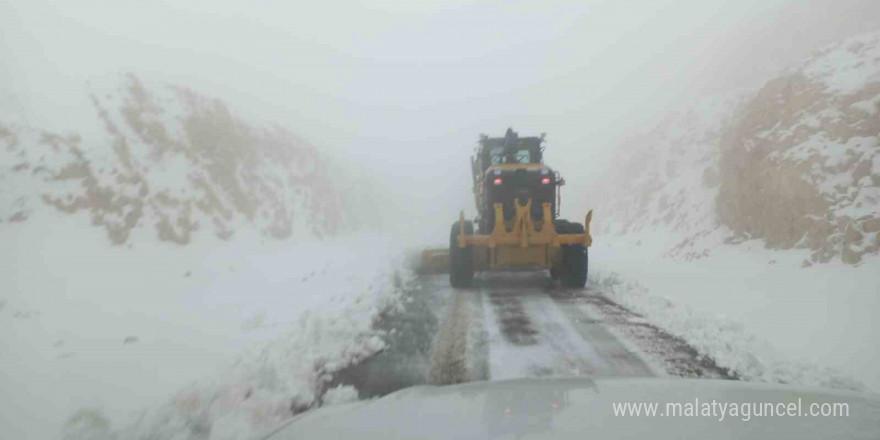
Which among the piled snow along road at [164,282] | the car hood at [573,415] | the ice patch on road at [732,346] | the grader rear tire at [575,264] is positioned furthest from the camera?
the grader rear tire at [575,264]

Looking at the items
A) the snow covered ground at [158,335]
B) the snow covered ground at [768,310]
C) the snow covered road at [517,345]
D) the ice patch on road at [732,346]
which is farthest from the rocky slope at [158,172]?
the ice patch on road at [732,346]

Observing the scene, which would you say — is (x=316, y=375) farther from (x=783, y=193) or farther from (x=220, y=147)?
(x=220, y=147)

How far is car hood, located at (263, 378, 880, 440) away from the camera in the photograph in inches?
79.2

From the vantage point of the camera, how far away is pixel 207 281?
1046cm

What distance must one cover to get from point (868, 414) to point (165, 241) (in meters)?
13.9

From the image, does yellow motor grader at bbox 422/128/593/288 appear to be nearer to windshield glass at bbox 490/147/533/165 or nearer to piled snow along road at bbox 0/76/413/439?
windshield glass at bbox 490/147/533/165

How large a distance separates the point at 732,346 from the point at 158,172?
14.9m

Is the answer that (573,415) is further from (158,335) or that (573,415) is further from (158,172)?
(158,172)

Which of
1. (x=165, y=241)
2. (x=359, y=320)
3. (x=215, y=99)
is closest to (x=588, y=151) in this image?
(x=215, y=99)

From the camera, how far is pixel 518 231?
31.3ft

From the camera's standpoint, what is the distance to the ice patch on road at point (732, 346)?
4.23m

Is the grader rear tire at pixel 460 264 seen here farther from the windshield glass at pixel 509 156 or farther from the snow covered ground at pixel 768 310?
the snow covered ground at pixel 768 310

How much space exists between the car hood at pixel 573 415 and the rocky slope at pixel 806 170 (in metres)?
7.95

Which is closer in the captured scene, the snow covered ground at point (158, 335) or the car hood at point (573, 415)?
the car hood at point (573, 415)
